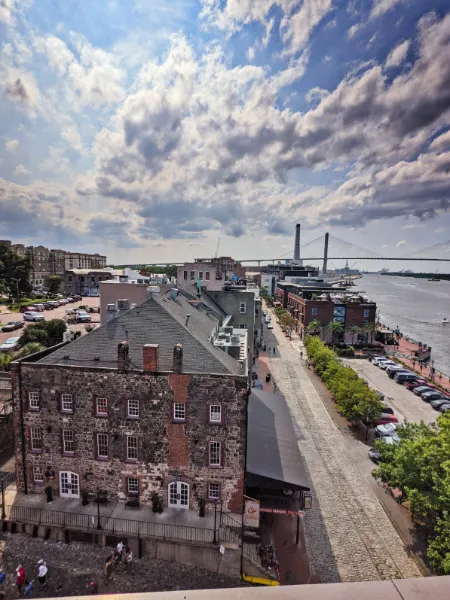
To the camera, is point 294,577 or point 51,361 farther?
point 51,361

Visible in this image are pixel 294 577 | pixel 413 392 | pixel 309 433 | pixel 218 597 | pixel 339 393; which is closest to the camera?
pixel 218 597

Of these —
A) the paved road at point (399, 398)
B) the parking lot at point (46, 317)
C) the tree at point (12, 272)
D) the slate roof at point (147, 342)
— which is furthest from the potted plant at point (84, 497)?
the tree at point (12, 272)

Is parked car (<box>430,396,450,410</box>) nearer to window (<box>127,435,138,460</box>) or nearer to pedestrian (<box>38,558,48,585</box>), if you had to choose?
window (<box>127,435,138,460</box>)

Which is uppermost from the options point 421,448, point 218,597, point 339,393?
point 218,597

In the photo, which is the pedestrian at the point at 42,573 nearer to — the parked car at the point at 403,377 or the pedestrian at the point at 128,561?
the pedestrian at the point at 128,561

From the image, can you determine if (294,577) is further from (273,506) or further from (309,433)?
(309,433)

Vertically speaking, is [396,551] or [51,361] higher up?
[51,361]

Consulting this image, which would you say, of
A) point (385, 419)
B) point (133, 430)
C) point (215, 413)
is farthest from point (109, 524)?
point (385, 419)

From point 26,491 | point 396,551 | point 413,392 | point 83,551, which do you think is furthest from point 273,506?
point 413,392
